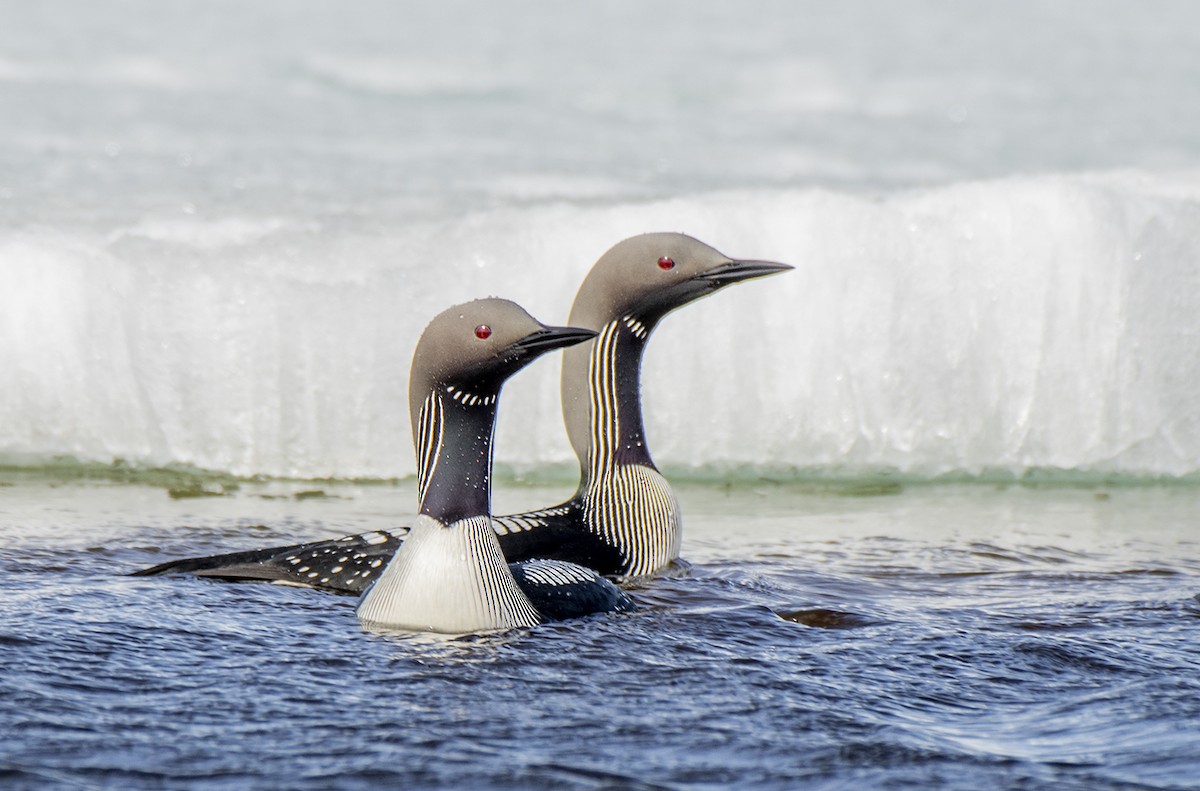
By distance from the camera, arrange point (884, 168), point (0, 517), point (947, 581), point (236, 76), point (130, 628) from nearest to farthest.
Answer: point (130, 628), point (947, 581), point (0, 517), point (884, 168), point (236, 76)

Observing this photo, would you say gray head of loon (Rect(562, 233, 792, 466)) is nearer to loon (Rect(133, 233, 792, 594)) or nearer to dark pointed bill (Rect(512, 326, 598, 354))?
loon (Rect(133, 233, 792, 594))

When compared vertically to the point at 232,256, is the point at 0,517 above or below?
below

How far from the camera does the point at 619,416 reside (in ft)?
16.0

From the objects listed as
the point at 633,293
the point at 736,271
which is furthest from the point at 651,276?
the point at 736,271

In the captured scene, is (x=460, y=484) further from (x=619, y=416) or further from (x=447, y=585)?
(x=619, y=416)

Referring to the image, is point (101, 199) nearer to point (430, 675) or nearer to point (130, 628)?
point (130, 628)

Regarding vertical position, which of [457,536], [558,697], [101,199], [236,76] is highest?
[236,76]

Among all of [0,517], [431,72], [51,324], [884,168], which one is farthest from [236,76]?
[0,517]

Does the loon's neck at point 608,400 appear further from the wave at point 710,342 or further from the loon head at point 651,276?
the wave at point 710,342

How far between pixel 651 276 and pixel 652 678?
1625 millimetres

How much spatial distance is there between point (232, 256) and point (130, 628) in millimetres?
2974

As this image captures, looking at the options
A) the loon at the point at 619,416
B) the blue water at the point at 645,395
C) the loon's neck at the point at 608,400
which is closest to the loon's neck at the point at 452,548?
the blue water at the point at 645,395

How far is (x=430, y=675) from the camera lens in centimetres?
338

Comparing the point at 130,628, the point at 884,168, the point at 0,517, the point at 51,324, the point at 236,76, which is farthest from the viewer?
the point at 236,76
